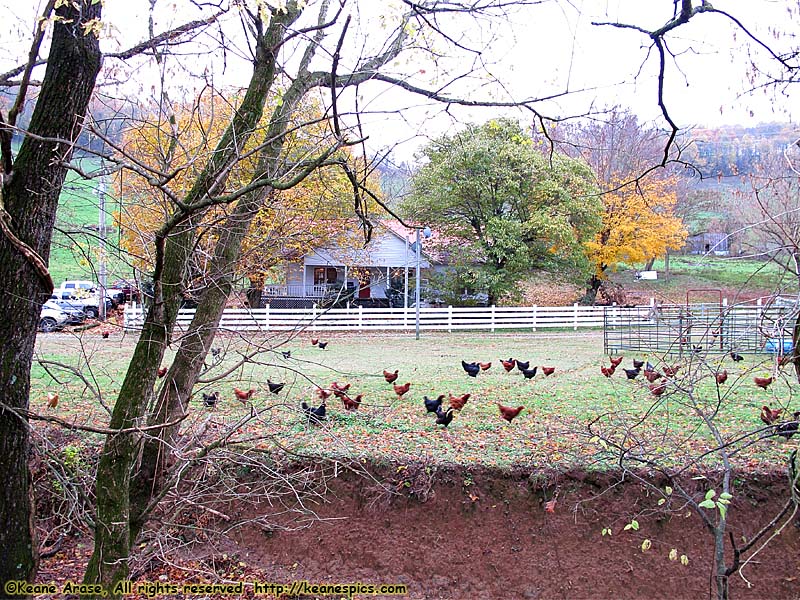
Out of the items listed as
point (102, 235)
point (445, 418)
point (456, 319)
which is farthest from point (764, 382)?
point (456, 319)

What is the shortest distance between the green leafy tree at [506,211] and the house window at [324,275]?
698 cm

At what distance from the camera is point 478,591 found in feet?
18.2

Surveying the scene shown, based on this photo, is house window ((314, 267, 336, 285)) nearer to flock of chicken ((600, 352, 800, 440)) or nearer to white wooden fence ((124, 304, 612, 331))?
white wooden fence ((124, 304, 612, 331))

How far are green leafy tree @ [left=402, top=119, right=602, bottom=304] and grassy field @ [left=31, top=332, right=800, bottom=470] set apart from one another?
9.58 meters

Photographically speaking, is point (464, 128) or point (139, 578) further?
point (139, 578)

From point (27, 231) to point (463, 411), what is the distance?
6.15m

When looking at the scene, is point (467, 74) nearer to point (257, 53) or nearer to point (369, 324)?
point (257, 53)

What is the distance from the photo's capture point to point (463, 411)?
821 centimetres

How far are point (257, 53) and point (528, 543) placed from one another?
16.4ft

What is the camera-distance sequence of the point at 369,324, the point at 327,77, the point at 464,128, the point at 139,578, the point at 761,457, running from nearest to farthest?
1. the point at 327,77
2. the point at 464,128
3. the point at 139,578
4. the point at 761,457
5. the point at 369,324

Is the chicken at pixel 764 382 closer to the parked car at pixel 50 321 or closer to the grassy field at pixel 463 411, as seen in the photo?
the grassy field at pixel 463 411

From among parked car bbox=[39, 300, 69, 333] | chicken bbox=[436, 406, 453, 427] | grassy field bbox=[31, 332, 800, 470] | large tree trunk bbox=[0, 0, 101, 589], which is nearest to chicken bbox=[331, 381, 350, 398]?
grassy field bbox=[31, 332, 800, 470]

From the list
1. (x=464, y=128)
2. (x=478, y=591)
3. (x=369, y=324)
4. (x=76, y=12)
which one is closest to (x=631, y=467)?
(x=478, y=591)

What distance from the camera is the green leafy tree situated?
21.9m
